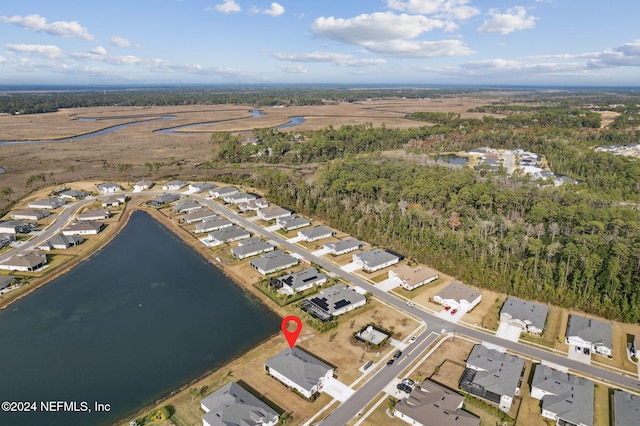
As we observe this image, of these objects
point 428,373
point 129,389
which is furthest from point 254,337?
point 428,373

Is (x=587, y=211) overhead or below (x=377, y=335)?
overhead

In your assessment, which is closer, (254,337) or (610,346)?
(610,346)

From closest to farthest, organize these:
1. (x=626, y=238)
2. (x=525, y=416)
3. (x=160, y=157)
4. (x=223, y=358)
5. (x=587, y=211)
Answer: (x=525, y=416)
(x=223, y=358)
(x=626, y=238)
(x=587, y=211)
(x=160, y=157)

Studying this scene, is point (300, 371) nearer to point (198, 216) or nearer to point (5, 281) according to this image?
point (5, 281)

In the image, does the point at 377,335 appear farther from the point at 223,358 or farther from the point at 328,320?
the point at 223,358

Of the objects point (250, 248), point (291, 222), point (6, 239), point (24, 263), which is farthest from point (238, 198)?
point (6, 239)

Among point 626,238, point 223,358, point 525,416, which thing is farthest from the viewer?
point 626,238

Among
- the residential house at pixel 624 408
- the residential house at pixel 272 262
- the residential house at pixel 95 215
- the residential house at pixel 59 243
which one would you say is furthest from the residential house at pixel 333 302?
the residential house at pixel 95 215
